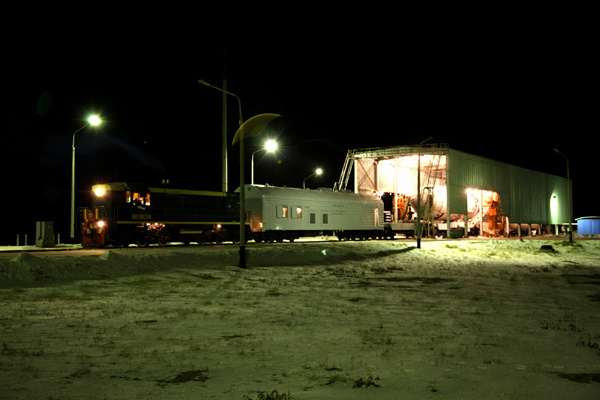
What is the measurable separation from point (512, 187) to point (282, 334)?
220ft

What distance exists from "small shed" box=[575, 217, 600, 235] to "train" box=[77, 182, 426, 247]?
40.5 metres

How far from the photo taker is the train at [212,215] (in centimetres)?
3088

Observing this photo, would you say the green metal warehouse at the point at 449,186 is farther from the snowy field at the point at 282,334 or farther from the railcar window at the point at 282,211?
the snowy field at the point at 282,334

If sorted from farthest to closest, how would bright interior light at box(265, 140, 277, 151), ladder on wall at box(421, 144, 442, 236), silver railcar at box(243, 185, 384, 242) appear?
ladder on wall at box(421, 144, 442, 236), bright interior light at box(265, 140, 277, 151), silver railcar at box(243, 185, 384, 242)

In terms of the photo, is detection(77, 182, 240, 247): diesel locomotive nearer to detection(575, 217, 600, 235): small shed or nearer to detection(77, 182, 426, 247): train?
detection(77, 182, 426, 247): train

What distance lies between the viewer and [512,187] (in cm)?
7062

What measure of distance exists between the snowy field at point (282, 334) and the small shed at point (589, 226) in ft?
195

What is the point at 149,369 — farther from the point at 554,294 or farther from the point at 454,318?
the point at 554,294

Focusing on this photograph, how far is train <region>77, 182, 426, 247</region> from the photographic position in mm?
Result: 30875

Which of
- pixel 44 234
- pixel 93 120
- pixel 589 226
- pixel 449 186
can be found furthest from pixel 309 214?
pixel 589 226

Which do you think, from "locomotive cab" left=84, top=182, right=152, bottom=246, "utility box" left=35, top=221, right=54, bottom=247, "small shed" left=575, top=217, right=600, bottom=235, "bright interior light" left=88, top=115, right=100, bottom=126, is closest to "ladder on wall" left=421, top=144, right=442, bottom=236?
"small shed" left=575, top=217, right=600, bottom=235

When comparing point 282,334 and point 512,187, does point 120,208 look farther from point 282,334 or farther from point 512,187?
point 512,187

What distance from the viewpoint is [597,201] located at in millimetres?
193750

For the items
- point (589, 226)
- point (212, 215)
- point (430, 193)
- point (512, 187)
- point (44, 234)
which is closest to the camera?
point (44, 234)
